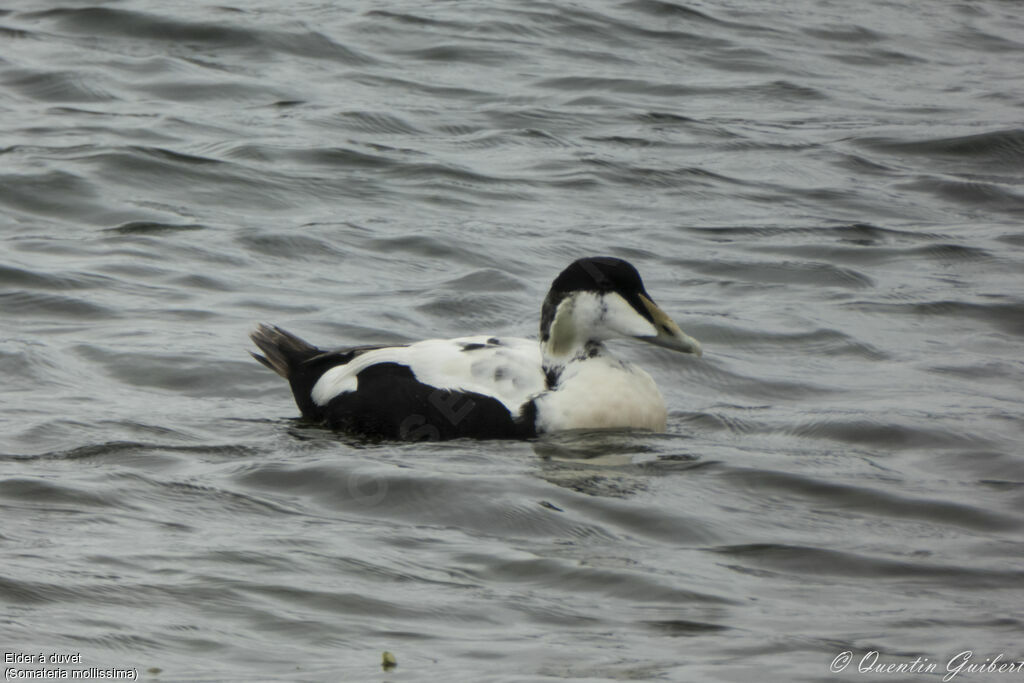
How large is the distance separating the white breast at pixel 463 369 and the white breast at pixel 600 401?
93 millimetres

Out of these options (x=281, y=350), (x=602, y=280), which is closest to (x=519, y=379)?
(x=602, y=280)

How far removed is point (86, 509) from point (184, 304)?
3041mm

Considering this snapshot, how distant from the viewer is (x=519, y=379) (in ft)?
19.8

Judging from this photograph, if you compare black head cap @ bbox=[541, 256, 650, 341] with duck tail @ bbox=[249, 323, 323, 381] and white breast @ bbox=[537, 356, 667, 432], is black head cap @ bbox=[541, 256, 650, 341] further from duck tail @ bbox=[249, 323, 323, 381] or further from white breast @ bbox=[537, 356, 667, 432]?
duck tail @ bbox=[249, 323, 323, 381]

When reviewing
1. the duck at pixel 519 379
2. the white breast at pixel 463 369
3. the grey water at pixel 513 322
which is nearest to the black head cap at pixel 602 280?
the duck at pixel 519 379

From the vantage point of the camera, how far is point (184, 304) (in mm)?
7691

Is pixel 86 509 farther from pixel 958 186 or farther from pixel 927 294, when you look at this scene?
pixel 958 186

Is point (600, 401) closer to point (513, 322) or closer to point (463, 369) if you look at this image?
point (463, 369)

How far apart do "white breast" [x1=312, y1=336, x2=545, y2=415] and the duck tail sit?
0.76 feet

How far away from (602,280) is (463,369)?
24.1 inches

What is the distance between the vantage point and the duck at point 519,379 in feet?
19.3

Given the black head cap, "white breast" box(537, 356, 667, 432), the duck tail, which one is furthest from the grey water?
the black head cap

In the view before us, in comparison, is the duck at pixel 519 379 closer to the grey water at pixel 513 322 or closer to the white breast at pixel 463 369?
the white breast at pixel 463 369

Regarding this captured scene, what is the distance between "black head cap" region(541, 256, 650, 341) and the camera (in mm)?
6129
